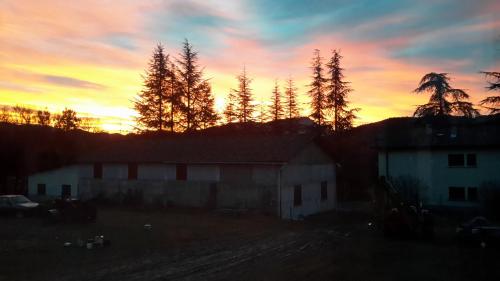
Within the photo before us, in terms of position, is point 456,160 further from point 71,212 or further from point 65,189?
point 65,189

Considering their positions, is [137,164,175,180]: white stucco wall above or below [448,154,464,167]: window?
below

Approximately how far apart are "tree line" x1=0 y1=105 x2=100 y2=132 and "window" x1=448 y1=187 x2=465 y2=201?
46.9 meters

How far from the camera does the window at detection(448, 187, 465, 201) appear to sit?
3091 cm


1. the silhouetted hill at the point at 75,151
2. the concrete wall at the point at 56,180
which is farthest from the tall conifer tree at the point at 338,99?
the concrete wall at the point at 56,180

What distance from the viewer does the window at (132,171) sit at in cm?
3622

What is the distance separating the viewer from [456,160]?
3123 centimetres

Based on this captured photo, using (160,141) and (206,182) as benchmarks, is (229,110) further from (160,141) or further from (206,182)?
(206,182)

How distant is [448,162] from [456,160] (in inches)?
20.6

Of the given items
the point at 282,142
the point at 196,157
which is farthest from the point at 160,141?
the point at 282,142

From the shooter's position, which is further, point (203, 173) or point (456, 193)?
point (203, 173)

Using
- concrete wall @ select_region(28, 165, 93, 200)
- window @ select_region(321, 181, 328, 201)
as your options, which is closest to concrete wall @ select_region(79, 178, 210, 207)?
concrete wall @ select_region(28, 165, 93, 200)

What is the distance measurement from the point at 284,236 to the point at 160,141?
21465 millimetres

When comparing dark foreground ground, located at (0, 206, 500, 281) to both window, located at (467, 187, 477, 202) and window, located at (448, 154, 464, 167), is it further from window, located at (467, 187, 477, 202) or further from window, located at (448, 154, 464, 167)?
window, located at (448, 154, 464, 167)

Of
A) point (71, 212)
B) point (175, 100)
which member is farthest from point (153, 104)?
point (71, 212)
